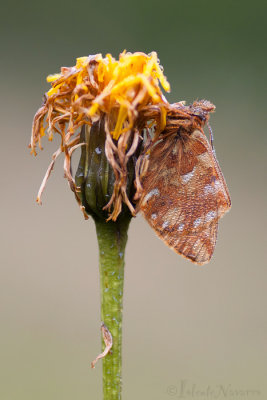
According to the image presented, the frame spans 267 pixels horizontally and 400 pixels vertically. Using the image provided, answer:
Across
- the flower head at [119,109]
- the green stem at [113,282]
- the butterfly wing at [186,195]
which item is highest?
the flower head at [119,109]

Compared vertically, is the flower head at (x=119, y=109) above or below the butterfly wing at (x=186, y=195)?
above

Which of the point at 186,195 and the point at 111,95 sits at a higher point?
the point at 111,95

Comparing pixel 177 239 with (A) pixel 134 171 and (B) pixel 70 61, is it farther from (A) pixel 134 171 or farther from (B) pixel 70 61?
(B) pixel 70 61

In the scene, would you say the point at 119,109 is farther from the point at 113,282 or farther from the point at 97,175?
the point at 113,282

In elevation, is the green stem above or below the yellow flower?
below

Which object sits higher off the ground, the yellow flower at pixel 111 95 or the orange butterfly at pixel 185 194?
the yellow flower at pixel 111 95

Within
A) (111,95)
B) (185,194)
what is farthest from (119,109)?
(185,194)
